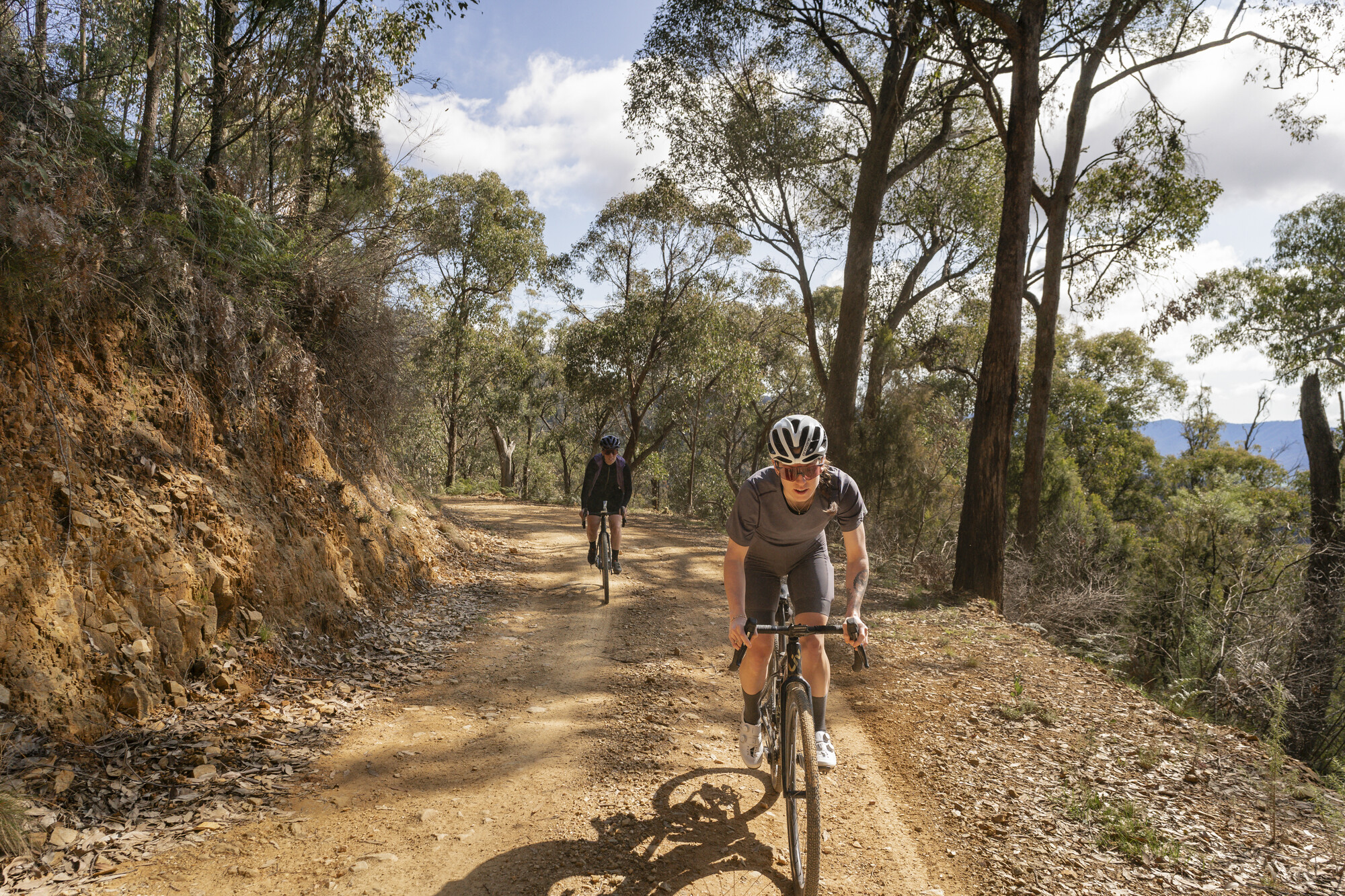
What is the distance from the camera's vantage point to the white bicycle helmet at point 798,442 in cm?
369

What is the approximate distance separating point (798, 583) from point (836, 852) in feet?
4.96

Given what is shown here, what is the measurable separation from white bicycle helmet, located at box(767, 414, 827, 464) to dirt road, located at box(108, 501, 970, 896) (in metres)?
2.18

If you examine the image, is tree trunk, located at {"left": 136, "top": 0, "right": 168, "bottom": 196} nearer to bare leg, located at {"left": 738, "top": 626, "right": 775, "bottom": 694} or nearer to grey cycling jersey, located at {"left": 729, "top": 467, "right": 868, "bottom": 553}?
grey cycling jersey, located at {"left": 729, "top": 467, "right": 868, "bottom": 553}

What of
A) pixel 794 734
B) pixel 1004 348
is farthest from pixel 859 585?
pixel 1004 348

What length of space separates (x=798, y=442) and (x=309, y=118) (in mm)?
8638

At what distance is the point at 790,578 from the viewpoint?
4.14 metres

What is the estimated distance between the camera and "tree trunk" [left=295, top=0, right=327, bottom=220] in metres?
8.82

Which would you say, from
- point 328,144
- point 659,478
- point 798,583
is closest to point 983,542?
point 798,583

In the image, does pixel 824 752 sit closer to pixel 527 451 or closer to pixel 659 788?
pixel 659 788

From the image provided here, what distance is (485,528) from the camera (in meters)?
14.7

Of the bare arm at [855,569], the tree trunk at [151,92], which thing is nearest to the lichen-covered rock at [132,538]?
the tree trunk at [151,92]

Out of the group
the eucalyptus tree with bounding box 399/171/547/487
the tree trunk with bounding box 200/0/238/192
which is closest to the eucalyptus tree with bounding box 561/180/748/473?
the eucalyptus tree with bounding box 399/171/547/487

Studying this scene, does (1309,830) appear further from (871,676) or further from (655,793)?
(655,793)

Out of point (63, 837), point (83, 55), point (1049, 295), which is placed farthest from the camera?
point (1049, 295)
